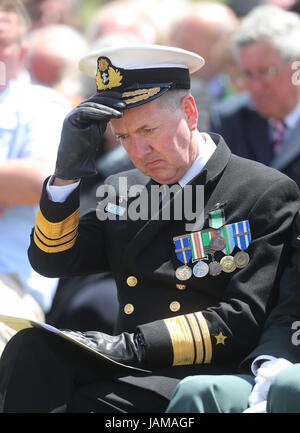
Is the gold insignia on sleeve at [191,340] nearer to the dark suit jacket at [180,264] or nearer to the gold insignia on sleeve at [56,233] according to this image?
the dark suit jacket at [180,264]

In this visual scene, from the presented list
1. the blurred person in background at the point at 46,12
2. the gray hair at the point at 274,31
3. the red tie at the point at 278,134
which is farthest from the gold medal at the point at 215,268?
the blurred person in background at the point at 46,12

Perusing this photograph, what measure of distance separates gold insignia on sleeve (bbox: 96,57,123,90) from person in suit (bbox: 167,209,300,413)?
0.82 metres

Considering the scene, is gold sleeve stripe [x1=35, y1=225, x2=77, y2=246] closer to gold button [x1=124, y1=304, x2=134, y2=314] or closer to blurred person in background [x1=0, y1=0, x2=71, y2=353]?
gold button [x1=124, y1=304, x2=134, y2=314]

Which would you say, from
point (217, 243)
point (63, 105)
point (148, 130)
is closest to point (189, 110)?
point (148, 130)

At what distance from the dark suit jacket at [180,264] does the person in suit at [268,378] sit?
5 cm

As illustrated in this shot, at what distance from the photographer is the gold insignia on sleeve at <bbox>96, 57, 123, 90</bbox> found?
3213mm

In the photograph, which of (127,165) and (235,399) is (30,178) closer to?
(127,165)

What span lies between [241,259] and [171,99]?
632 millimetres

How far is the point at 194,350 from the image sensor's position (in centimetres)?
304

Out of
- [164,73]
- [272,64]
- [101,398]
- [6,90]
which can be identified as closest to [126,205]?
[164,73]

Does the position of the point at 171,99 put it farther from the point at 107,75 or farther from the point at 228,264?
the point at 228,264

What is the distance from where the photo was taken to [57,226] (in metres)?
3.30

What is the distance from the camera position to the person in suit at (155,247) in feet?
9.79

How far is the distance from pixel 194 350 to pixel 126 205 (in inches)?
27.9
